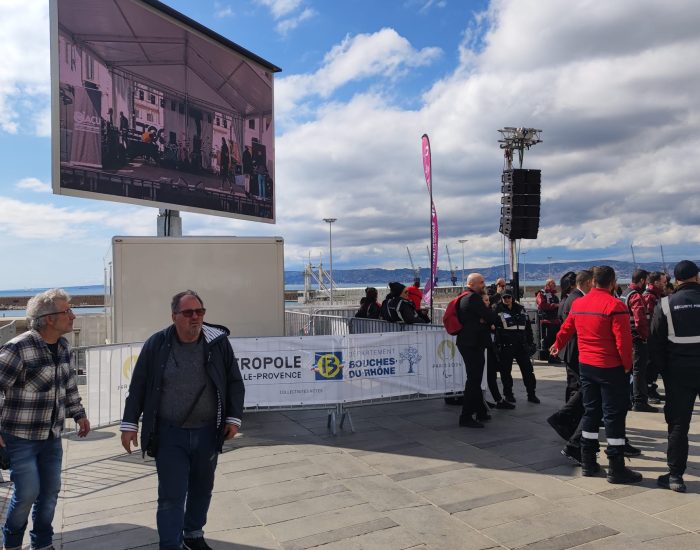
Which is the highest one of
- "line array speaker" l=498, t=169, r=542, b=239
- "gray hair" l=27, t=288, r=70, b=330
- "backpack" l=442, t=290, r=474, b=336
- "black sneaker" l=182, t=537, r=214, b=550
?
"line array speaker" l=498, t=169, r=542, b=239

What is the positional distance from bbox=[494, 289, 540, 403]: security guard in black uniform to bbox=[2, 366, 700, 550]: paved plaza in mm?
1323

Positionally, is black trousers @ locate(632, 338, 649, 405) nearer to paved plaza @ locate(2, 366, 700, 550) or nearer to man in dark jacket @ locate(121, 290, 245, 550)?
paved plaza @ locate(2, 366, 700, 550)

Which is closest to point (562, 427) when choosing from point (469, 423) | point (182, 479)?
point (469, 423)

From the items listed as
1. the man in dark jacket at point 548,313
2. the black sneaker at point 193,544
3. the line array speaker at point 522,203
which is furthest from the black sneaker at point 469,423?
the line array speaker at point 522,203

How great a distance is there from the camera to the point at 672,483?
5.06 m

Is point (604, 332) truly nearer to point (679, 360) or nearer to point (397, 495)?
point (679, 360)

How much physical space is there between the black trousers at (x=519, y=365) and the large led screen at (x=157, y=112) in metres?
6.85

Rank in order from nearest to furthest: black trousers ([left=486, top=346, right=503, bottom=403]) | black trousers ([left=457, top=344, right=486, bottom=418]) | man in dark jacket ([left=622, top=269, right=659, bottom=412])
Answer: black trousers ([left=457, top=344, right=486, bottom=418]) → man in dark jacket ([left=622, top=269, right=659, bottom=412]) → black trousers ([left=486, top=346, right=503, bottom=403])

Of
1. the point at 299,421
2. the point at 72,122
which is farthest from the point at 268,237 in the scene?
the point at 72,122

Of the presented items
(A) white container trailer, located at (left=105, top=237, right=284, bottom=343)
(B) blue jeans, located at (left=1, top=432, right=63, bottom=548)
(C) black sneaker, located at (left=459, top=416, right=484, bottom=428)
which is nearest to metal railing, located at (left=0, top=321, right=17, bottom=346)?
(A) white container trailer, located at (left=105, top=237, right=284, bottom=343)

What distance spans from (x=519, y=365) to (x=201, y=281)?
504 centimetres

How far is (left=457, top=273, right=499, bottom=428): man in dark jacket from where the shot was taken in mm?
7434

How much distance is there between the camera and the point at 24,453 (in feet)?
12.1

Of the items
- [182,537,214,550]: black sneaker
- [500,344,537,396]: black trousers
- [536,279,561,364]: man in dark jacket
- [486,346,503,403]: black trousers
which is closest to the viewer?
[182,537,214,550]: black sneaker
